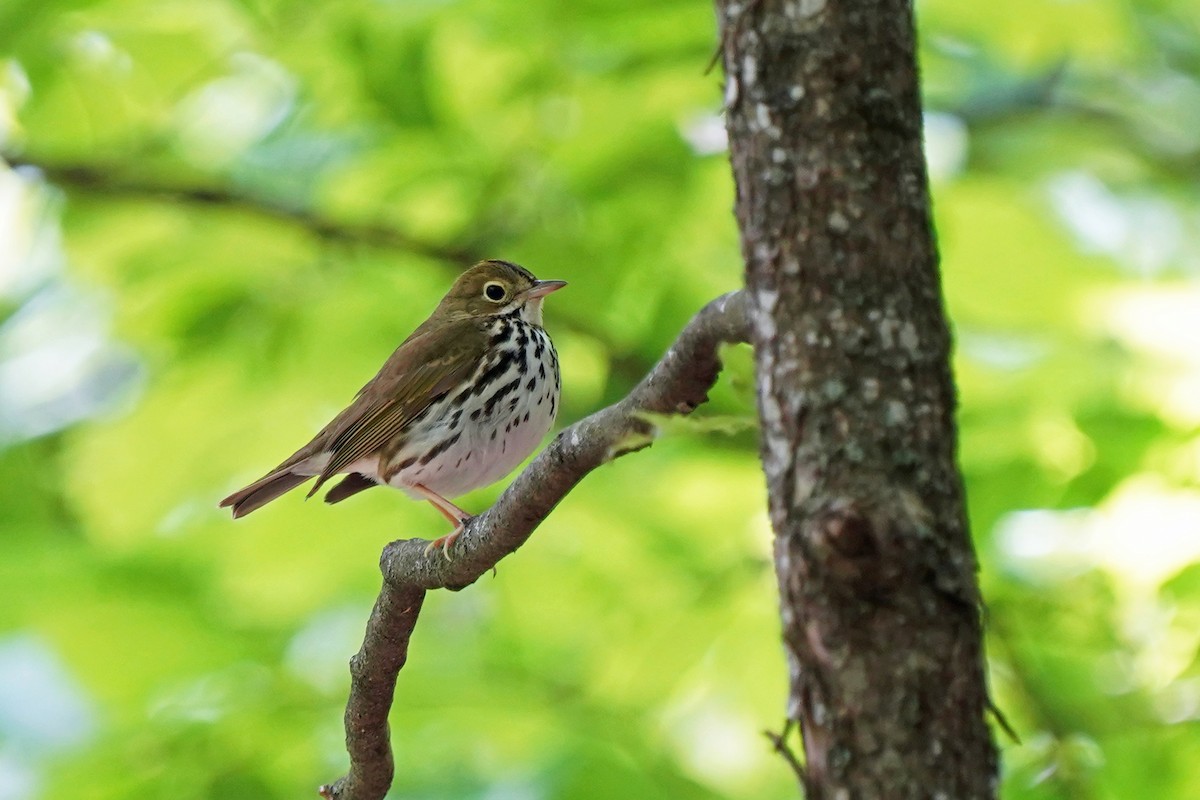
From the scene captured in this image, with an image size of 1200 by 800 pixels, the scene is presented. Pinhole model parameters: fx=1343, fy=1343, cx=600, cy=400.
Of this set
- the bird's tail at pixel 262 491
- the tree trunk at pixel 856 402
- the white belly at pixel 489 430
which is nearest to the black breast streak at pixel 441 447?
the white belly at pixel 489 430

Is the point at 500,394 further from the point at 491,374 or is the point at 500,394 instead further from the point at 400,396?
the point at 400,396

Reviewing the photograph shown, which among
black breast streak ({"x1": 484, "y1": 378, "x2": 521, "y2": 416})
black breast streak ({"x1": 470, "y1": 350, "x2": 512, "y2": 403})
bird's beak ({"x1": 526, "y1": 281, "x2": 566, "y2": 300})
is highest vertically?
bird's beak ({"x1": 526, "y1": 281, "x2": 566, "y2": 300})

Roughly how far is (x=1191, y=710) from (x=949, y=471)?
2576 mm

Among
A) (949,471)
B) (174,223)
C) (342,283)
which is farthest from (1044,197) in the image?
(949,471)

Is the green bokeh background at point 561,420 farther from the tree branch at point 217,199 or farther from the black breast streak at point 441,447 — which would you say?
the black breast streak at point 441,447

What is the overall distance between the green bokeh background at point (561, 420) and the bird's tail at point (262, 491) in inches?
10.8

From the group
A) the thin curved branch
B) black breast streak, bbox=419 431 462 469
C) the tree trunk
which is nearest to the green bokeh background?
black breast streak, bbox=419 431 462 469

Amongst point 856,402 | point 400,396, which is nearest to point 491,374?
point 400,396

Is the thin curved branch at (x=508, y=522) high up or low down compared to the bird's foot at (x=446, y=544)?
down

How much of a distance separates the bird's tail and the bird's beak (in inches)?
35.8

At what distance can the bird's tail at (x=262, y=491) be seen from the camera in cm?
401

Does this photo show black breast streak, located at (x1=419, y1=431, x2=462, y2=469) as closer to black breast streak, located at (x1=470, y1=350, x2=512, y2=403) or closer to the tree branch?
black breast streak, located at (x1=470, y1=350, x2=512, y2=403)

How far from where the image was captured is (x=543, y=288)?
13.5 feet

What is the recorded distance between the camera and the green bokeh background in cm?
383
